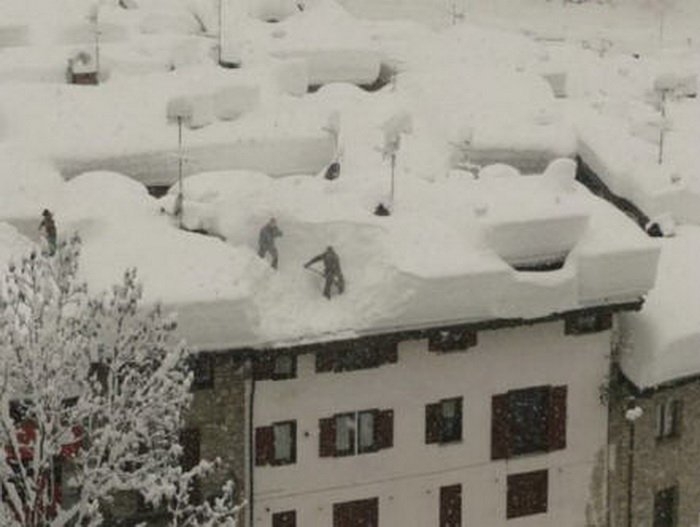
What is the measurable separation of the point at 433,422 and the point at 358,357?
2749 mm

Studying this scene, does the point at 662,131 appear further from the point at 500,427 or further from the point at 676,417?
the point at 500,427

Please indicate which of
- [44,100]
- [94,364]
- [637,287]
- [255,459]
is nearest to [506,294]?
[637,287]

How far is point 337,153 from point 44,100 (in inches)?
329

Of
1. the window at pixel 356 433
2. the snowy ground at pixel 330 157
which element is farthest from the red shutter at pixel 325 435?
the snowy ground at pixel 330 157

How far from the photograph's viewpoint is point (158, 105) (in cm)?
4853

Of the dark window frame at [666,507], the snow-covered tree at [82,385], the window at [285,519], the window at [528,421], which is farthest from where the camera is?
the dark window frame at [666,507]

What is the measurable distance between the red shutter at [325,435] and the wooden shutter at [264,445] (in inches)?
47.2

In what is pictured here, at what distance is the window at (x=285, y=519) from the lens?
42.5m

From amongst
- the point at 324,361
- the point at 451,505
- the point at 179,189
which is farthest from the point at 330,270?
the point at 451,505

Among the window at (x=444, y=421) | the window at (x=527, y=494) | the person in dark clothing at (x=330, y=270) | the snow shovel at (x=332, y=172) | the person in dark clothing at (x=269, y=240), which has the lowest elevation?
the window at (x=527, y=494)

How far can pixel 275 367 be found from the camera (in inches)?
1633

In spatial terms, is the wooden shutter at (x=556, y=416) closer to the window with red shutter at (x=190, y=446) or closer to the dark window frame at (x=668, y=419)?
the dark window frame at (x=668, y=419)

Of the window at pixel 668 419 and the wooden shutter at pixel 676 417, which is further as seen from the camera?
the wooden shutter at pixel 676 417

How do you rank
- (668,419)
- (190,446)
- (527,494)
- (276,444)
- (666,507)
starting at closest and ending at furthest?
(190,446) → (276,444) → (527,494) → (668,419) → (666,507)
